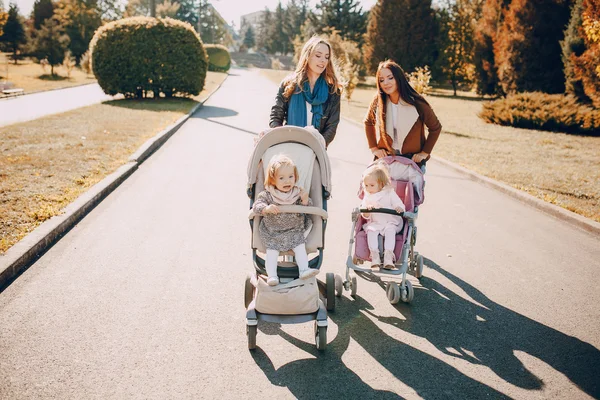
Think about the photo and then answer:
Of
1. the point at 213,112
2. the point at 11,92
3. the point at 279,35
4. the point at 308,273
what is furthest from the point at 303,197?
the point at 279,35

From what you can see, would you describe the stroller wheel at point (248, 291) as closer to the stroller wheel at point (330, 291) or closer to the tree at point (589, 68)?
the stroller wheel at point (330, 291)

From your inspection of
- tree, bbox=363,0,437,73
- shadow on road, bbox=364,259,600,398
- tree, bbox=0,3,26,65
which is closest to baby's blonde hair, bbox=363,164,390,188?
shadow on road, bbox=364,259,600,398

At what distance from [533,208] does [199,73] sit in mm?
18079

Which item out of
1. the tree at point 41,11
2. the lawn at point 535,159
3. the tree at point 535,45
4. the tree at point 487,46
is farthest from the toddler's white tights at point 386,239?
the tree at point 41,11

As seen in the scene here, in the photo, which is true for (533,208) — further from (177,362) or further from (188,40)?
(188,40)

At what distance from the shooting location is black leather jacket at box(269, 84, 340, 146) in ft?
15.0

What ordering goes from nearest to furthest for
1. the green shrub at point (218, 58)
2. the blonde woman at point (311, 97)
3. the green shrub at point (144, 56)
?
the blonde woman at point (311, 97), the green shrub at point (144, 56), the green shrub at point (218, 58)

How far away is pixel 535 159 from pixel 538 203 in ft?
13.9

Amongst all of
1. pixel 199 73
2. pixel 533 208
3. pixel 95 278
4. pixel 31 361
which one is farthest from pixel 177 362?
pixel 199 73

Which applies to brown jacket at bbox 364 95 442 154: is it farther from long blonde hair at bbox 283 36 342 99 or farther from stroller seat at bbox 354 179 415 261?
long blonde hair at bbox 283 36 342 99

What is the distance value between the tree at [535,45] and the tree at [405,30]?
14.9 metres

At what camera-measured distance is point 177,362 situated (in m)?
3.34

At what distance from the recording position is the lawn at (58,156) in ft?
19.5

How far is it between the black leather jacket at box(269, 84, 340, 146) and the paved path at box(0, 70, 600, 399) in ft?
4.79
